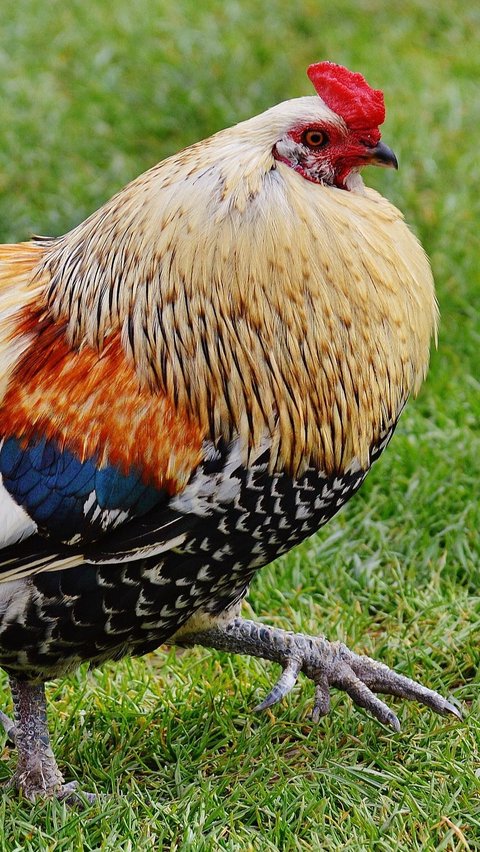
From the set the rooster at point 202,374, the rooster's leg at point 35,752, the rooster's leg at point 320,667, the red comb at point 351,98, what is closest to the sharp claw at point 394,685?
the rooster's leg at point 320,667

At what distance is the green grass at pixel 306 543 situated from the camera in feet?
10.5

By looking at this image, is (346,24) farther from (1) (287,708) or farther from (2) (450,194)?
(1) (287,708)

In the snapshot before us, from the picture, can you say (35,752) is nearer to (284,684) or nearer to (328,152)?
(284,684)

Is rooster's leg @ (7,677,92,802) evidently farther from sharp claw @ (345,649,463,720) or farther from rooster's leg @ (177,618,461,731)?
sharp claw @ (345,649,463,720)

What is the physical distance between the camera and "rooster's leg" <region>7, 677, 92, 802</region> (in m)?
3.29

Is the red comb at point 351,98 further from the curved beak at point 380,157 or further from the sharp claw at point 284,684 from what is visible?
the sharp claw at point 284,684

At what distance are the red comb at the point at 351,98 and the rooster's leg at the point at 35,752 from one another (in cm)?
179

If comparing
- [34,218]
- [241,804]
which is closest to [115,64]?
[34,218]

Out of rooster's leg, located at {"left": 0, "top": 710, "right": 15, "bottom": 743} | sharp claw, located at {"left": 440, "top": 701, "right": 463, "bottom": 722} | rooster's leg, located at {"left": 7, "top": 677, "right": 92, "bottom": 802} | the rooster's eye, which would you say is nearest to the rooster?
the rooster's eye

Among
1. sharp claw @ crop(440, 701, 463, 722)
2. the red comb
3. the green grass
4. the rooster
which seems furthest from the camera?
sharp claw @ crop(440, 701, 463, 722)

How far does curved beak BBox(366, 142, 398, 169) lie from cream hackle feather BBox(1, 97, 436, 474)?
0.12 metres

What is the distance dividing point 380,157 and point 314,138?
20 centimetres

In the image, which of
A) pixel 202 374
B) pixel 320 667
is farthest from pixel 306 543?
pixel 202 374

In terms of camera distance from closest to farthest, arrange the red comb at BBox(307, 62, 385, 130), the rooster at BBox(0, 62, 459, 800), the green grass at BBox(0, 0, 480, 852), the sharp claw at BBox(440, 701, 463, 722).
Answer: the rooster at BBox(0, 62, 459, 800), the red comb at BBox(307, 62, 385, 130), the green grass at BBox(0, 0, 480, 852), the sharp claw at BBox(440, 701, 463, 722)
